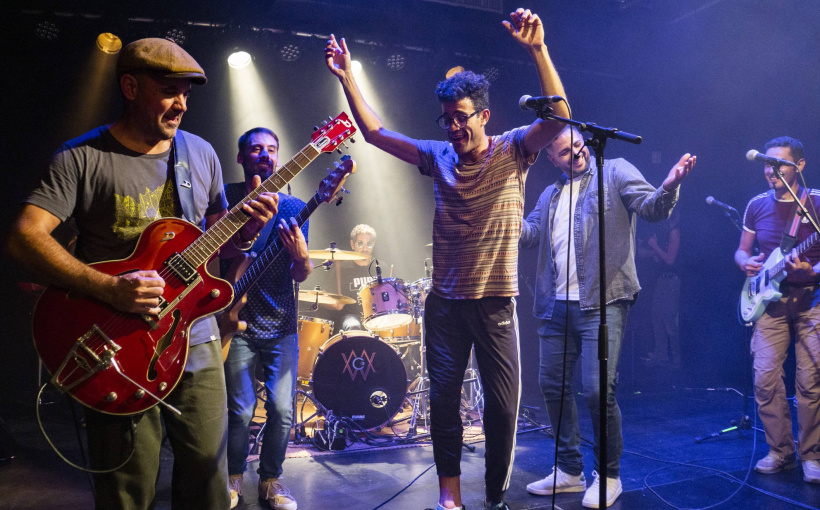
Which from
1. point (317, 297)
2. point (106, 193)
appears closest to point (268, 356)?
point (106, 193)

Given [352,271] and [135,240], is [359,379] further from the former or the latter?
[135,240]

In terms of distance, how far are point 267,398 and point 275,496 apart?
0.64 metres

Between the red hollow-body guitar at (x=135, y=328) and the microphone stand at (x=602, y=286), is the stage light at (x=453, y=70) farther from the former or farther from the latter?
the red hollow-body guitar at (x=135, y=328)

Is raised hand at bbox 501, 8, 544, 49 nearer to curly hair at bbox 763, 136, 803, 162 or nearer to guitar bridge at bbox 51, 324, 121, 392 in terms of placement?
guitar bridge at bbox 51, 324, 121, 392

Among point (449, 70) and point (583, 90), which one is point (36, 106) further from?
point (583, 90)

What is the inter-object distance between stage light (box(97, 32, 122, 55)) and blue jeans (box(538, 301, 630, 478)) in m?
6.76

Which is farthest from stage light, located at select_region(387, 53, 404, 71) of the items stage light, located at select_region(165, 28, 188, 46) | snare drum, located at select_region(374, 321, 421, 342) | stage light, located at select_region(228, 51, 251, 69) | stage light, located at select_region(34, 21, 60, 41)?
stage light, located at select_region(34, 21, 60, 41)

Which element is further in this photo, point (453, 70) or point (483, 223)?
point (453, 70)

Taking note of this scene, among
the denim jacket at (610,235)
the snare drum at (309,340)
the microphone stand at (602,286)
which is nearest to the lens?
the microphone stand at (602,286)

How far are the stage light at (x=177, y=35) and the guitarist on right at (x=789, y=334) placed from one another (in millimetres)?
6887

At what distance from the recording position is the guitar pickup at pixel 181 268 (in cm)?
223

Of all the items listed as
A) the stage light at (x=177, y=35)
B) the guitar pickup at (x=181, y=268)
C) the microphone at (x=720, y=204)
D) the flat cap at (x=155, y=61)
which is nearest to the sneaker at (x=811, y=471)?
the microphone at (x=720, y=204)

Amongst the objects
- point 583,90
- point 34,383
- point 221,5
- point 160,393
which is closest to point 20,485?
point 160,393

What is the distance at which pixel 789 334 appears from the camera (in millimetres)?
4660
